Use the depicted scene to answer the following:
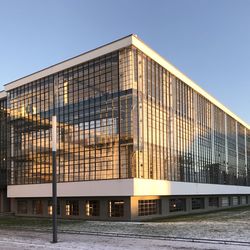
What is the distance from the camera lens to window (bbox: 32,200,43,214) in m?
53.2

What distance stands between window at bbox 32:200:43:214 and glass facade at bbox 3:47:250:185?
9.83 feet

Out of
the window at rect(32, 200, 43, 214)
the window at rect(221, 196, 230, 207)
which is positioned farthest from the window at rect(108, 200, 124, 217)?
the window at rect(221, 196, 230, 207)

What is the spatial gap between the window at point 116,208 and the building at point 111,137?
110mm

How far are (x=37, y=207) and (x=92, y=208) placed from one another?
35.1ft

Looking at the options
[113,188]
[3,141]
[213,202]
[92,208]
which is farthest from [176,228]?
[213,202]

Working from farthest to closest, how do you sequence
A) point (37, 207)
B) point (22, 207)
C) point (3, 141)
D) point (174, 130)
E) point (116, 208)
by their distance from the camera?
point (3, 141)
point (22, 207)
point (37, 207)
point (174, 130)
point (116, 208)

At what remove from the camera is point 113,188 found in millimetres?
43094

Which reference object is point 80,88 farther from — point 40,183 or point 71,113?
point 40,183

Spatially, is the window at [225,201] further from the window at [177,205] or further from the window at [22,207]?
the window at [22,207]

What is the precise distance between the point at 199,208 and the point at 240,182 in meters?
25.4

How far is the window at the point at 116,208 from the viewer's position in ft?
143

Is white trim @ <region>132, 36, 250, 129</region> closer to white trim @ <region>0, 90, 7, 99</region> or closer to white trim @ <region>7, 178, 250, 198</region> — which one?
white trim @ <region>7, 178, 250, 198</region>

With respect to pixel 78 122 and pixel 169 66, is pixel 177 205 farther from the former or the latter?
pixel 169 66

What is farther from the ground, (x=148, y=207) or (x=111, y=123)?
(x=111, y=123)
